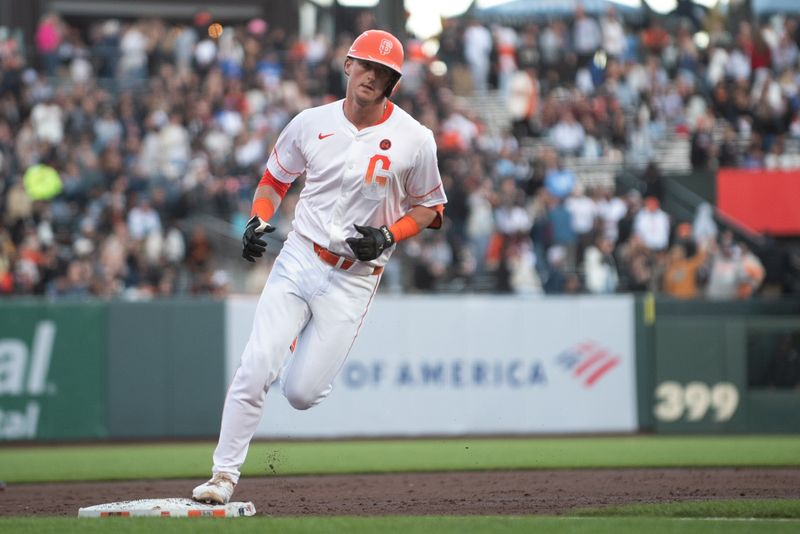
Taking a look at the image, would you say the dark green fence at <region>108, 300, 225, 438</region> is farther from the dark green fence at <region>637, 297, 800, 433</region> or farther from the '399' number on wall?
the '399' number on wall

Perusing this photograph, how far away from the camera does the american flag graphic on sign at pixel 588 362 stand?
16.5 metres

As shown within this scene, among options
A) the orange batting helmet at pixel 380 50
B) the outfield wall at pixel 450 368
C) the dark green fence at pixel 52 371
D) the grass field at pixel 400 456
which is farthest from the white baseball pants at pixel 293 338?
the dark green fence at pixel 52 371

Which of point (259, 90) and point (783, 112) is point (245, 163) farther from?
point (783, 112)

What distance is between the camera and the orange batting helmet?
7.14m

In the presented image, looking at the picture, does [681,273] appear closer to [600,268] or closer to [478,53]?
[600,268]

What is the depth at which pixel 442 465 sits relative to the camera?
38.9 feet

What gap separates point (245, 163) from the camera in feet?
64.5

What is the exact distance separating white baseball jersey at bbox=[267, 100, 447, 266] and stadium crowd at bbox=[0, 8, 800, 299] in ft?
33.3

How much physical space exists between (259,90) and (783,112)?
28.7 feet

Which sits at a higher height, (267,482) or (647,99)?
(647,99)

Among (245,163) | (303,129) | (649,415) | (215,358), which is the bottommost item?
(649,415)

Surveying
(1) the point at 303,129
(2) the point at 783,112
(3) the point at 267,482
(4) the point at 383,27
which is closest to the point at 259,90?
(4) the point at 383,27

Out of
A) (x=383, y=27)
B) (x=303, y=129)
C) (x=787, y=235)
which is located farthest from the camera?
(x=383, y=27)

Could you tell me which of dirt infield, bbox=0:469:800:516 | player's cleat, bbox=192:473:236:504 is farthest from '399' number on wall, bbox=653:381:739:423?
player's cleat, bbox=192:473:236:504
